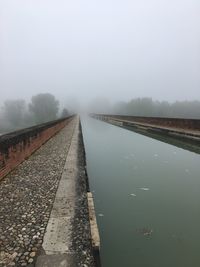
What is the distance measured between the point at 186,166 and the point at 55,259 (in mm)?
7431

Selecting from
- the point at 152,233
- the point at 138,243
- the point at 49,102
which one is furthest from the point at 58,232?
the point at 49,102

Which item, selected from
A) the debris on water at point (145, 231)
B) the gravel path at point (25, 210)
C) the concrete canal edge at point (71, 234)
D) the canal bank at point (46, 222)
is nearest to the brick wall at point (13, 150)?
the gravel path at point (25, 210)

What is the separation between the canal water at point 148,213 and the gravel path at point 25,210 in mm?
1021

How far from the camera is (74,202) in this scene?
4488 mm

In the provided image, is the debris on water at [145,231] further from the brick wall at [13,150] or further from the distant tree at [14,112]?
the distant tree at [14,112]

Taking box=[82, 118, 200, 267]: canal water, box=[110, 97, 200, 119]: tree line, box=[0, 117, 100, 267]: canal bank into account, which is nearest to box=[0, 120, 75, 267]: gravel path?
box=[0, 117, 100, 267]: canal bank

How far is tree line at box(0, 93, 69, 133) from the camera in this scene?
7975 cm

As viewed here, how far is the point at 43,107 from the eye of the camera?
8069 centimetres

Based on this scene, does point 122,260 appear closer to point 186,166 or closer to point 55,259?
point 55,259

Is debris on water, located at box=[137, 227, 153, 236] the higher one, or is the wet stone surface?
the wet stone surface

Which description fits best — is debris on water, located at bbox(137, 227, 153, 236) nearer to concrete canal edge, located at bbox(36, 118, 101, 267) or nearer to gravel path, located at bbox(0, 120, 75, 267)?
concrete canal edge, located at bbox(36, 118, 101, 267)

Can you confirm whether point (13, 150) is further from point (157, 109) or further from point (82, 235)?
point (157, 109)

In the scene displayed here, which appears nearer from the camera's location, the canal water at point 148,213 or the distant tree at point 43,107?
the canal water at point 148,213

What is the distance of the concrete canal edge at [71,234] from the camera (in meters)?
2.77
